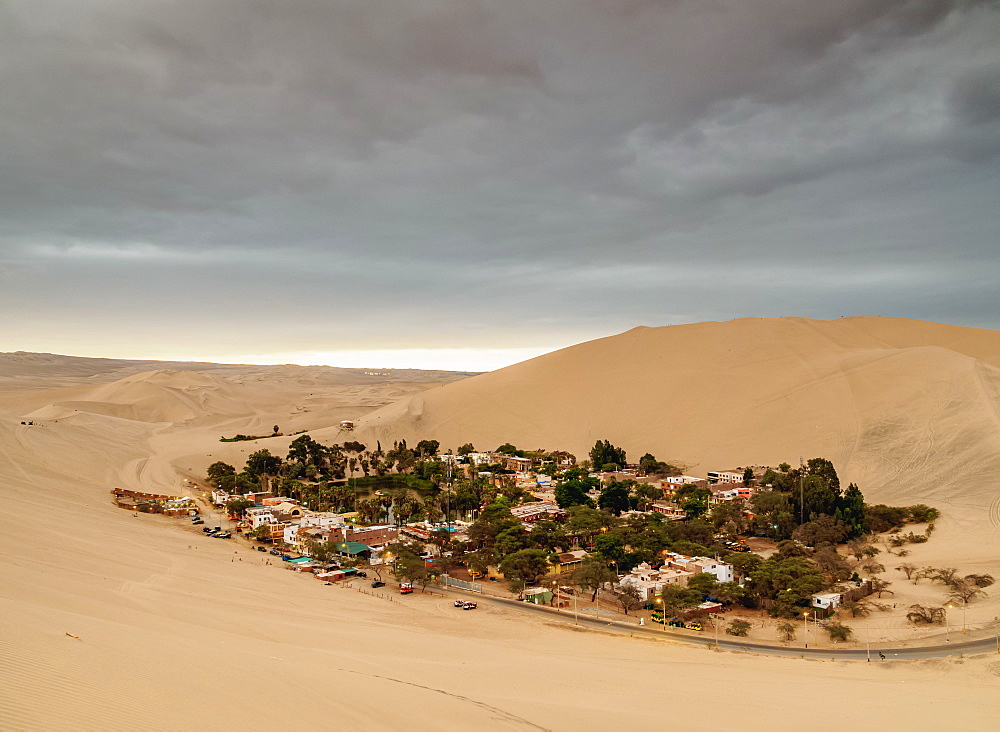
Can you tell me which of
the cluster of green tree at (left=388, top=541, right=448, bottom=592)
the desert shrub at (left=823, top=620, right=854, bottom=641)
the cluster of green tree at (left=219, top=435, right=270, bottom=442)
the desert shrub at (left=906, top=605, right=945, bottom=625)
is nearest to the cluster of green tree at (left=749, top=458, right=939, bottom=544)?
the desert shrub at (left=906, top=605, right=945, bottom=625)

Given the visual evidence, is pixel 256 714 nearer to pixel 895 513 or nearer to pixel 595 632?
pixel 595 632

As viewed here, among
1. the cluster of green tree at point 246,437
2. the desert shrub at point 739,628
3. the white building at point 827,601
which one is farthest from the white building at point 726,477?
the cluster of green tree at point 246,437

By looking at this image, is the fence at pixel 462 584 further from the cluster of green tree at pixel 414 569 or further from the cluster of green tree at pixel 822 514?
the cluster of green tree at pixel 822 514

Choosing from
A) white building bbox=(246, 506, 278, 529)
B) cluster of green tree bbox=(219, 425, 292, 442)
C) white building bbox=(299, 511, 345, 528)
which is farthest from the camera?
cluster of green tree bbox=(219, 425, 292, 442)

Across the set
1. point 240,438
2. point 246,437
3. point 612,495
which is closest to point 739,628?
point 612,495

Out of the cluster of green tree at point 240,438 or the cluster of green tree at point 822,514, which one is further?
the cluster of green tree at point 240,438

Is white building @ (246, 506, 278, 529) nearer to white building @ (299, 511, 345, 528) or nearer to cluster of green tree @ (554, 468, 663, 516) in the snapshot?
white building @ (299, 511, 345, 528)

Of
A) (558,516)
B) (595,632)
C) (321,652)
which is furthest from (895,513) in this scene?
(321,652)
